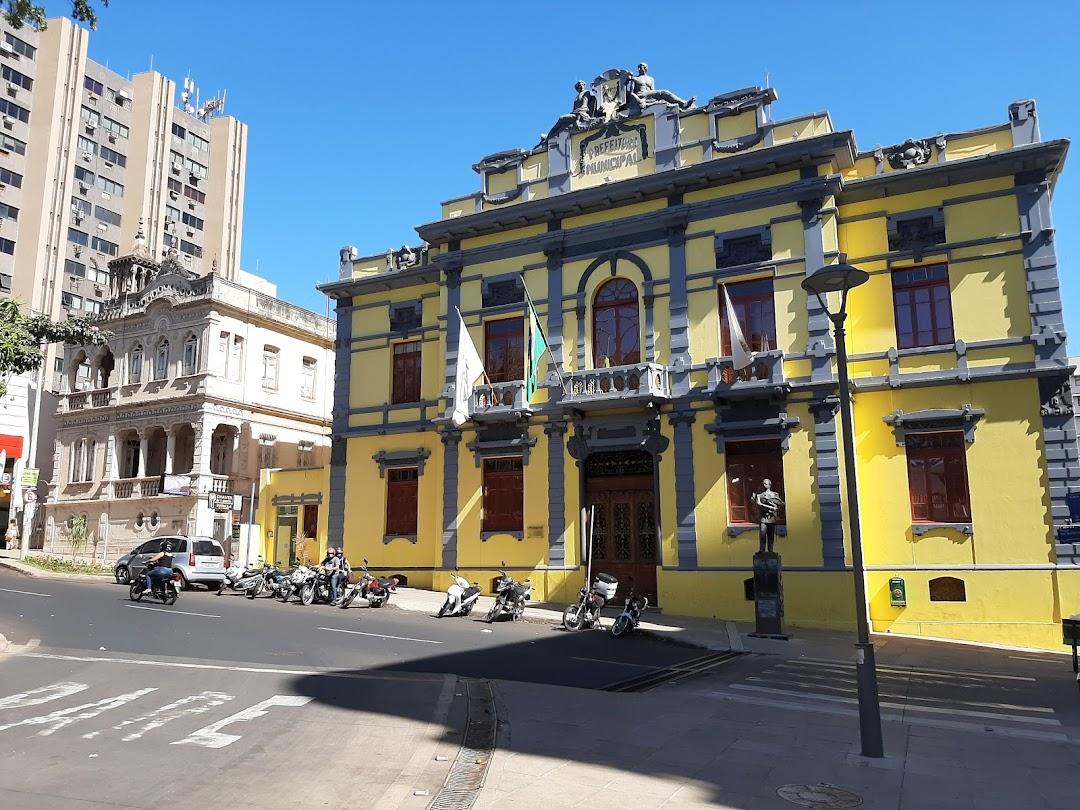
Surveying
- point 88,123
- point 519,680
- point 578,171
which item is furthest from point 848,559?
point 88,123

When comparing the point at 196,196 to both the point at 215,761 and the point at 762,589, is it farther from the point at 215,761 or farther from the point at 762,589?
the point at 215,761

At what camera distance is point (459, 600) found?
62.5 feet

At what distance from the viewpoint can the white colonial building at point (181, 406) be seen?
3294cm

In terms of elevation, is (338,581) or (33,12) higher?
(33,12)

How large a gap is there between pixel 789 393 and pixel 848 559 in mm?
4219

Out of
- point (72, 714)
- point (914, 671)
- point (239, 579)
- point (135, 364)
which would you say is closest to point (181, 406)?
point (135, 364)

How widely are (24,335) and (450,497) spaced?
13.0 meters

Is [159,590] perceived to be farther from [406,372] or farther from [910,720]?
[910,720]

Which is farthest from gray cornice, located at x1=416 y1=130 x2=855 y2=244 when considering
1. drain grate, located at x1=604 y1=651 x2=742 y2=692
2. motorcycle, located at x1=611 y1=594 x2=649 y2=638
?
drain grate, located at x1=604 y1=651 x2=742 y2=692

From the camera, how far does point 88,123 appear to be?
56094 millimetres

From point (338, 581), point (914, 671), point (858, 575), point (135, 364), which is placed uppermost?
point (135, 364)

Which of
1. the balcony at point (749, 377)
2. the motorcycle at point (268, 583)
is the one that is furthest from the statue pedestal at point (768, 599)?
the motorcycle at point (268, 583)

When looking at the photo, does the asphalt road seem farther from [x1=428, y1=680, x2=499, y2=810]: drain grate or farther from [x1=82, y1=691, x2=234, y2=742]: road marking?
[x1=428, y1=680, x2=499, y2=810]: drain grate

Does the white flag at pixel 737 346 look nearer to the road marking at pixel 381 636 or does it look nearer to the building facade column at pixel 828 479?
the building facade column at pixel 828 479
